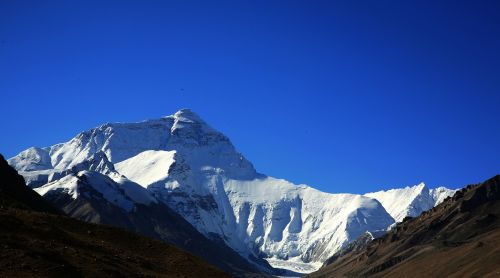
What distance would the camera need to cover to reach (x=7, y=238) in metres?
63.1

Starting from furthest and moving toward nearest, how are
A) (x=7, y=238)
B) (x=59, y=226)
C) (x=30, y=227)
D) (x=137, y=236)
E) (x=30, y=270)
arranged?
(x=137, y=236) → (x=59, y=226) → (x=30, y=227) → (x=7, y=238) → (x=30, y=270)

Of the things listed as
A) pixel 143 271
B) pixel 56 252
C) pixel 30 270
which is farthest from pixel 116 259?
pixel 30 270

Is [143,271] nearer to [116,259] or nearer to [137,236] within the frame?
[116,259]

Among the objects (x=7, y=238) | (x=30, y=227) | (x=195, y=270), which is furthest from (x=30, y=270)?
(x=195, y=270)

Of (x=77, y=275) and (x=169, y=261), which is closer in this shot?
(x=77, y=275)

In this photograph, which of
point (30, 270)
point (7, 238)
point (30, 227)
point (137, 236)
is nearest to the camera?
point (30, 270)

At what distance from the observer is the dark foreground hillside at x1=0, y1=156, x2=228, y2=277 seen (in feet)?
197

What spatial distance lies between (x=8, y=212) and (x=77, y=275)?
1509 cm

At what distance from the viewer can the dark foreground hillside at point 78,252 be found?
6000cm

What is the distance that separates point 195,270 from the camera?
251ft

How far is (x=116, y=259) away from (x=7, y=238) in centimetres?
1089

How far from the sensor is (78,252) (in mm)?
66125

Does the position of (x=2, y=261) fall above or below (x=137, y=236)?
below

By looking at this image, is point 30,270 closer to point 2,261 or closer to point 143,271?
point 2,261
